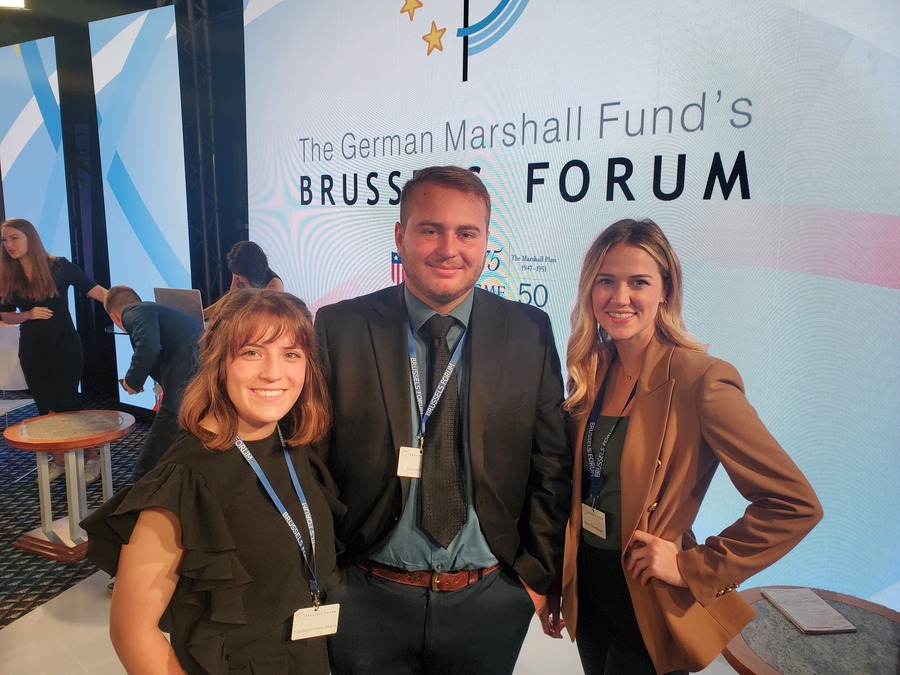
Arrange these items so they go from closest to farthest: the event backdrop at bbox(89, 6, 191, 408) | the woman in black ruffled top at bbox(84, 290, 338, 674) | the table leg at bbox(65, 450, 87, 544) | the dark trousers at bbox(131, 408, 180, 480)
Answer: the woman in black ruffled top at bbox(84, 290, 338, 674)
the dark trousers at bbox(131, 408, 180, 480)
the table leg at bbox(65, 450, 87, 544)
the event backdrop at bbox(89, 6, 191, 408)

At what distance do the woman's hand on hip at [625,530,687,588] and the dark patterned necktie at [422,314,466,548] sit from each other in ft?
1.61

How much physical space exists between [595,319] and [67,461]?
11.6ft

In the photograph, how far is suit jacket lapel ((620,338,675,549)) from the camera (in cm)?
164

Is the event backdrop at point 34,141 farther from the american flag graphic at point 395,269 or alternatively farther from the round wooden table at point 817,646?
the round wooden table at point 817,646

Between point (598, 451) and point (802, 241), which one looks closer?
point (598, 451)

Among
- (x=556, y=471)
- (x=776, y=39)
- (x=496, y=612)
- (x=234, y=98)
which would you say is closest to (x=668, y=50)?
(x=776, y=39)

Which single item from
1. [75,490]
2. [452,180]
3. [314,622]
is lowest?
[75,490]

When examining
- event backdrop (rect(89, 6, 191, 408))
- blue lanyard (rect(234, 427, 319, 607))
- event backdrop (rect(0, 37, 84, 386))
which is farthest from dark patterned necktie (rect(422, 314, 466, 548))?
event backdrop (rect(0, 37, 84, 386))

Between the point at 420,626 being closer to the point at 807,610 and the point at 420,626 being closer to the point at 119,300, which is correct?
the point at 807,610

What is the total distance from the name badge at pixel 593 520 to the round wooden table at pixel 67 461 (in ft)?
10.2

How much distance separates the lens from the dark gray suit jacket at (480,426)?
5.66 feet

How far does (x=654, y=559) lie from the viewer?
5.31 ft

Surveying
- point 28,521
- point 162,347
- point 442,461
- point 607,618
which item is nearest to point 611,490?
point 607,618

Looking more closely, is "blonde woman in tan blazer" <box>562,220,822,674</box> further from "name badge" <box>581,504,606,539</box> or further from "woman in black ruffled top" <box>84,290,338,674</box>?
"woman in black ruffled top" <box>84,290,338,674</box>
